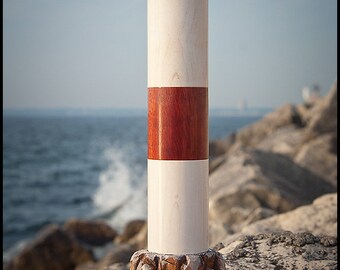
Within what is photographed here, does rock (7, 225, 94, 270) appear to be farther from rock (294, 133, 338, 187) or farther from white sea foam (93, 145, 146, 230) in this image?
white sea foam (93, 145, 146, 230)

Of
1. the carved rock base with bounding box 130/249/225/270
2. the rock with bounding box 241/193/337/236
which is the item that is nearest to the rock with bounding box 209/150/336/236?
the rock with bounding box 241/193/337/236

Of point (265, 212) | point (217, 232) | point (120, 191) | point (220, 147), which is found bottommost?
point (120, 191)

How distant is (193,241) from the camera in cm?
530

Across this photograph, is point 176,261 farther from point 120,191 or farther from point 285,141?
point 120,191

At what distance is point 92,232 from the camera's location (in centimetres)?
1661

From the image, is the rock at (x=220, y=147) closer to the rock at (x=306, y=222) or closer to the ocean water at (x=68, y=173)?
the ocean water at (x=68, y=173)

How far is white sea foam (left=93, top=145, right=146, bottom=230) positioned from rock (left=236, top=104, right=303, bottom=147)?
399cm

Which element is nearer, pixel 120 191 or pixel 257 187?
pixel 257 187

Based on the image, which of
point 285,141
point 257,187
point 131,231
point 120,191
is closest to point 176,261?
point 257,187

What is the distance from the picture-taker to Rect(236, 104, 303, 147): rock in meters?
20.4

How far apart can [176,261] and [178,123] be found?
0.89 m

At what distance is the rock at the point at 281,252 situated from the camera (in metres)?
5.99

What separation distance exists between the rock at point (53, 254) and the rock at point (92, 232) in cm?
174

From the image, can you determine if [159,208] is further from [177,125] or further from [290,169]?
[290,169]
